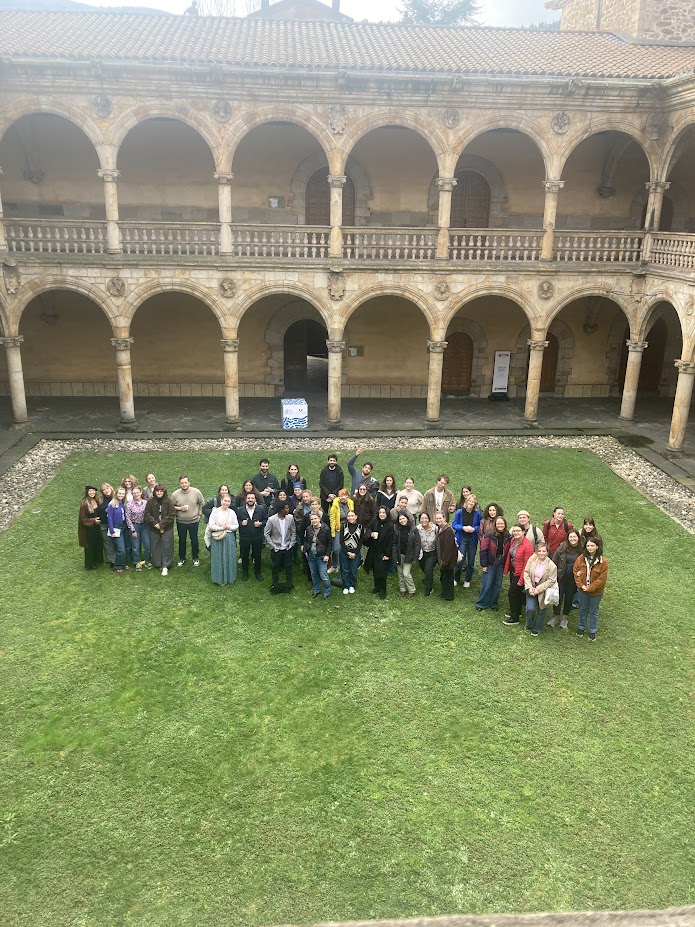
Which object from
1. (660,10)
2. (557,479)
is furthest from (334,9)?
(557,479)

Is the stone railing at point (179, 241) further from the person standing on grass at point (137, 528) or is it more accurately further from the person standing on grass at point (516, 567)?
the person standing on grass at point (516, 567)

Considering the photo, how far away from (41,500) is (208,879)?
10519mm

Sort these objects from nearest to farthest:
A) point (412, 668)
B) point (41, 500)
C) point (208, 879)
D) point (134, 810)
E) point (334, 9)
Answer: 1. point (208, 879)
2. point (134, 810)
3. point (412, 668)
4. point (41, 500)
5. point (334, 9)

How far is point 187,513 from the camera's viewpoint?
40.1ft

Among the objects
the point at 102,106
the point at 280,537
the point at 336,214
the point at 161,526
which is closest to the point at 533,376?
the point at 336,214

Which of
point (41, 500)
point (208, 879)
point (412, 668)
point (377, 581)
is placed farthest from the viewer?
point (41, 500)

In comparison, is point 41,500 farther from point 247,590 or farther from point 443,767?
point 443,767

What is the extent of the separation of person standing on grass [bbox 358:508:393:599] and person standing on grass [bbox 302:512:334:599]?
0.68m

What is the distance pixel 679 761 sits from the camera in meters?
8.44

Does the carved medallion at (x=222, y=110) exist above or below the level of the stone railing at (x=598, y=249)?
above

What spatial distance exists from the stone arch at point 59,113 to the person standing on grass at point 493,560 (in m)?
14.4

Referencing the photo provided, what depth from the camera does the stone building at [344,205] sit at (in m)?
18.9

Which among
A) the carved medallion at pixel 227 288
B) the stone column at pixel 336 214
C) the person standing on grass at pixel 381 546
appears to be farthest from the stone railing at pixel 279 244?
the person standing on grass at pixel 381 546

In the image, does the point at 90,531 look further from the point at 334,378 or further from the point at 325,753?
the point at 334,378
